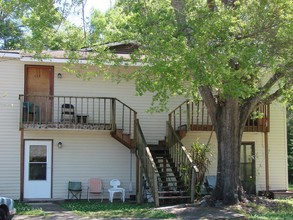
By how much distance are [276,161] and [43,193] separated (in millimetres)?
9856

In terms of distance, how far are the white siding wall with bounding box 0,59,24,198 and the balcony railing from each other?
2.14 ft

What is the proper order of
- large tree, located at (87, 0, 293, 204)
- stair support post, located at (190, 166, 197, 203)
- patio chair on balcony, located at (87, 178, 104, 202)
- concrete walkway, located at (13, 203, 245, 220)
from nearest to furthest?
1. large tree, located at (87, 0, 293, 204)
2. concrete walkway, located at (13, 203, 245, 220)
3. stair support post, located at (190, 166, 197, 203)
4. patio chair on balcony, located at (87, 178, 104, 202)

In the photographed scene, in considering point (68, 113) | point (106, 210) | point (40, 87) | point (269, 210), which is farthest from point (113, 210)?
point (40, 87)

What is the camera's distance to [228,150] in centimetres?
1485

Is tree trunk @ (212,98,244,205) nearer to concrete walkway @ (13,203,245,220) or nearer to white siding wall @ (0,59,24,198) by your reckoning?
concrete walkway @ (13,203,245,220)

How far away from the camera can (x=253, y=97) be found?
48.5ft

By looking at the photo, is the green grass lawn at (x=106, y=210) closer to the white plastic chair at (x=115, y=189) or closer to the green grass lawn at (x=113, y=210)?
the green grass lawn at (x=113, y=210)

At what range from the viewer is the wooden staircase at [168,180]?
15.5 meters

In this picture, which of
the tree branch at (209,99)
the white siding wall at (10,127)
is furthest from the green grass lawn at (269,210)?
the white siding wall at (10,127)

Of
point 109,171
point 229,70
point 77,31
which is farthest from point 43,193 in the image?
point 229,70

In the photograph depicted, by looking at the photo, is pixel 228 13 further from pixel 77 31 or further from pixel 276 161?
pixel 276 161

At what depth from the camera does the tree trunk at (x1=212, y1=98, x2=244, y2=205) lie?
14727mm

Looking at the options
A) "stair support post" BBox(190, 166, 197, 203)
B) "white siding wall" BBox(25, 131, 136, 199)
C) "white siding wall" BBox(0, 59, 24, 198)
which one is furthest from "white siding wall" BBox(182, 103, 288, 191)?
"white siding wall" BBox(0, 59, 24, 198)

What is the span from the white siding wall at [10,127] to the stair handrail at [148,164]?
455cm
